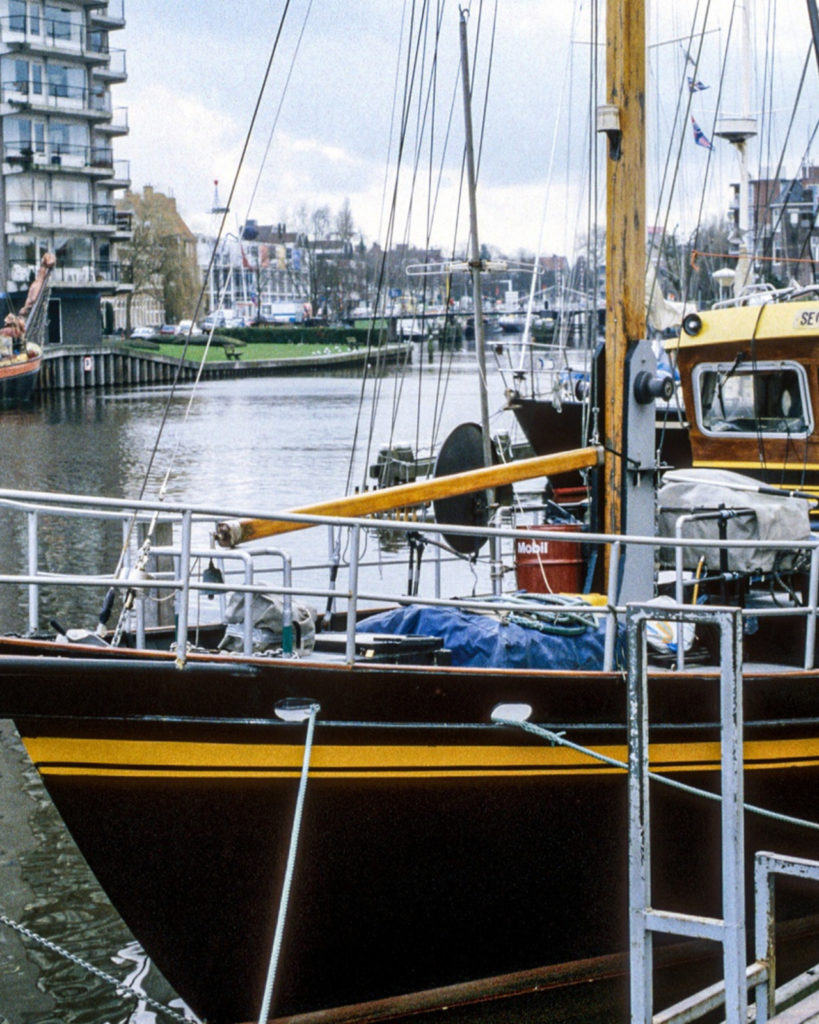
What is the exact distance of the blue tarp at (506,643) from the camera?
297 inches

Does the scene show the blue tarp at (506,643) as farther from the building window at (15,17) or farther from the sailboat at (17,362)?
the building window at (15,17)

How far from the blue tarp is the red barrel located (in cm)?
168

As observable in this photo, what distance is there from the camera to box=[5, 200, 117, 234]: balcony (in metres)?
79.0

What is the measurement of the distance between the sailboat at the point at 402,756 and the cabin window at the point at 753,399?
2.69 m

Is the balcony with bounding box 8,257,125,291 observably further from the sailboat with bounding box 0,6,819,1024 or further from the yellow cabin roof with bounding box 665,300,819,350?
the sailboat with bounding box 0,6,819,1024

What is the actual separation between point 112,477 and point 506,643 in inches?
1101

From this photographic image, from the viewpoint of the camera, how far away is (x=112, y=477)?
34.2 metres

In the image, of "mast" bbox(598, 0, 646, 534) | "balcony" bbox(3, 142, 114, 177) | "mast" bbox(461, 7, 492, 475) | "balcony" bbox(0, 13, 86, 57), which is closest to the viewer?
"mast" bbox(598, 0, 646, 534)

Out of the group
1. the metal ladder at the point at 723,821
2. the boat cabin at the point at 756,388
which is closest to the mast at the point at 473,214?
the boat cabin at the point at 756,388

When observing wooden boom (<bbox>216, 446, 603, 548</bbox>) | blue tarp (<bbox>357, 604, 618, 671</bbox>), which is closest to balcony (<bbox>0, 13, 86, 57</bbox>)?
wooden boom (<bbox>216, 446, 603, 548</bbox>)

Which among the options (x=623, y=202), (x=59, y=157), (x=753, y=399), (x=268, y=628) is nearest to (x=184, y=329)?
(x=59, y=157)

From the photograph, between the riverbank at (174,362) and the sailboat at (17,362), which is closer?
the sailboat at (17,362)

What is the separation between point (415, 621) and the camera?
8039 mm

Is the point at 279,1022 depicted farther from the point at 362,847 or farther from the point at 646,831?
the point at 646,831
